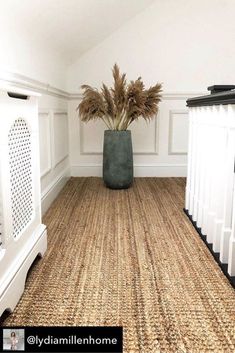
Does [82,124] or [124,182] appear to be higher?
[82,124]

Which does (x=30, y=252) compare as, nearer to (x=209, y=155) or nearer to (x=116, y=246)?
(x=116, y=246)

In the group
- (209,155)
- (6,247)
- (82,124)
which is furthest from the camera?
(82,124)

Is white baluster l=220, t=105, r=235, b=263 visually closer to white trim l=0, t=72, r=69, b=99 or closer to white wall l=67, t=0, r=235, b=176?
white trim l=0, t=72, r=69, b=99

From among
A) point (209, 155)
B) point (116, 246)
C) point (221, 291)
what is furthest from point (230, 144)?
point (116, 246)

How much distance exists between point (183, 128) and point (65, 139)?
110 cm

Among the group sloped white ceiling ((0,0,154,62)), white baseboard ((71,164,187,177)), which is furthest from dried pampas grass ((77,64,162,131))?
white baseboard ((71,164,187,177))

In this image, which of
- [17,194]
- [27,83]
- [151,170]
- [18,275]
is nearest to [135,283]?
[18,275]

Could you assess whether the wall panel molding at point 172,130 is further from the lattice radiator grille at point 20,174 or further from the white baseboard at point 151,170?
the lattice radiator grille at point 20,174

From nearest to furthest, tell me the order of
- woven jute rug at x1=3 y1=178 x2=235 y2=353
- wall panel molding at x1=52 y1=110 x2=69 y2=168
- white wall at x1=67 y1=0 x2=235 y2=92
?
woven jute rug at x1=3 y1=178 x2=235 y2=353 → wall panel molding at x1=52 y1=110 x2=69 y2=168 → white wall at x1=67 y1=0 x2=235 y2=92

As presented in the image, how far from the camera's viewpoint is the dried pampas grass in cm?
232

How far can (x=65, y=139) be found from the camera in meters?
2.76

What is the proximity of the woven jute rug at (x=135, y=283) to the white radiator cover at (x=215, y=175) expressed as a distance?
0.09 m

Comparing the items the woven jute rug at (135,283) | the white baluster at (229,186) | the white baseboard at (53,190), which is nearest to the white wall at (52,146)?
the white baseboard at (53,190)

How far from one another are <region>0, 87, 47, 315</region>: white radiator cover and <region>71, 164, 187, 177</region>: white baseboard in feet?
5.51
